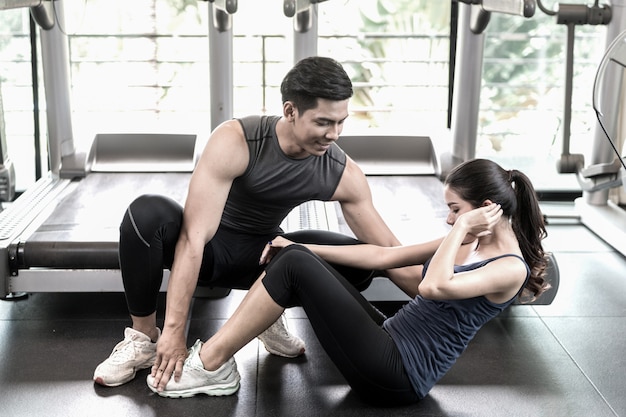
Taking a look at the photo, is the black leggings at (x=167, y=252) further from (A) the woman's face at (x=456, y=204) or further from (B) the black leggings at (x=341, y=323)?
(A) the woman's face at (x=456, y=204)

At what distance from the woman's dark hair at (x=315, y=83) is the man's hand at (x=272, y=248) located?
0.38 metres

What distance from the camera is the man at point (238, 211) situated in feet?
7.33

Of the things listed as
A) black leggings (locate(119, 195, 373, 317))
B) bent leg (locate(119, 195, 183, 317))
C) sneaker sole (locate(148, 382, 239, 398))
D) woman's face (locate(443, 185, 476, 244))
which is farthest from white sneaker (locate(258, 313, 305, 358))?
woman's face (locate(443, 185, 476, 244))

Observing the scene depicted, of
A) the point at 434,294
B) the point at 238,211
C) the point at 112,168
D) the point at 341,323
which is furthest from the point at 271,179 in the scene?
the point at 112,168

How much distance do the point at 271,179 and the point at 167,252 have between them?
38 centimetres

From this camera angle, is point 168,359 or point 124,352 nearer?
point 168,359

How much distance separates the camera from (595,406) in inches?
93.9

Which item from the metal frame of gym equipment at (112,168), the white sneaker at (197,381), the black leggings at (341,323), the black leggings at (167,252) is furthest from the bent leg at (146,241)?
the metal frame of gym equipment at (112,168)

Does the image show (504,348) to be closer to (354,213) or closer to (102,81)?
(354,213)

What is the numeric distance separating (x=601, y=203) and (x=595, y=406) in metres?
1.89

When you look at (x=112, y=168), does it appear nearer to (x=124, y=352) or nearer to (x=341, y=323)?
(x=124, y=352)

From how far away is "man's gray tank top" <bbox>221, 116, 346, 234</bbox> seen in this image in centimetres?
238

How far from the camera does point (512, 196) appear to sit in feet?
6.97

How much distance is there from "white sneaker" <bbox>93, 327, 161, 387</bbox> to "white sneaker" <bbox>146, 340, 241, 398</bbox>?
10 centimetres
